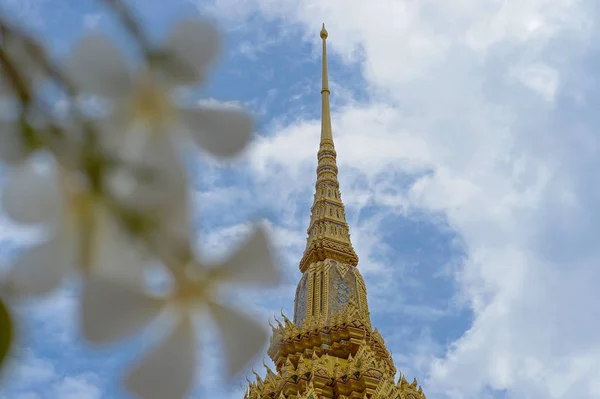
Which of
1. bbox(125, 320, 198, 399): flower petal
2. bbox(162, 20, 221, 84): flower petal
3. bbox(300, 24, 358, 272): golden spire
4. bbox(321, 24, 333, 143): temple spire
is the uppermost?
bbox(321, 24, 333, 143): temple spire

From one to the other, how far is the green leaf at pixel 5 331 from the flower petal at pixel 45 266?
0.01m

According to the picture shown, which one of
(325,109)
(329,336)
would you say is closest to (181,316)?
(329,336)

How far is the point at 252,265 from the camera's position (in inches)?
13.1

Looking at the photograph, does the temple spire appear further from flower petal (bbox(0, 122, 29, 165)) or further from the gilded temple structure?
flower petal (bbox(0, 122, 29, 165))

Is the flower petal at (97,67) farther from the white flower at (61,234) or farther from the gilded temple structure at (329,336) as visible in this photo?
the gilded temple structure at (329,336)

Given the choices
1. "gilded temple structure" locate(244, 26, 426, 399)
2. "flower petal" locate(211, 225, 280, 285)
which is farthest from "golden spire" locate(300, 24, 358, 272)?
"flower petal" locate(211, 225, 280, 285)

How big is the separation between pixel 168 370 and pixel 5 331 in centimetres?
7

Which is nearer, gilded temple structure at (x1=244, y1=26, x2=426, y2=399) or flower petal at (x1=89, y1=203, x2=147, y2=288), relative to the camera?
flower petal at (x1=89, y1=203, x2=147, y2=288)

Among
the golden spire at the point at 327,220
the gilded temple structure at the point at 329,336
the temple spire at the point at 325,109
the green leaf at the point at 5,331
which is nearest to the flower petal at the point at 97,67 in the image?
the green leaf at the point at 5,331

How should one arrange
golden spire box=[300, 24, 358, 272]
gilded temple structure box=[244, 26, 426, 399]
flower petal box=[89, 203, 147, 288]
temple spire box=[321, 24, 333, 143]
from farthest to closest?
temple spire box=[321, 24, 333, 143], golden spire box=[300, 24, 358, 272], gilded temple structure box=[244, 26, 426, 399], flower petal box=[89, 203, 147, 288]

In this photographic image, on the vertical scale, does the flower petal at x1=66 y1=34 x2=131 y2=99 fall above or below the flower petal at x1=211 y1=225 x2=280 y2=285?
above

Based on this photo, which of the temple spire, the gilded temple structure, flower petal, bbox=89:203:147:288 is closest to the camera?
flower petal, bbox=89:203:147:288

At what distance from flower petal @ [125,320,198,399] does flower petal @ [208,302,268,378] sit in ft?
0.05

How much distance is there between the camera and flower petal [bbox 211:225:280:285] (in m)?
0.33
